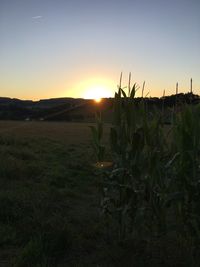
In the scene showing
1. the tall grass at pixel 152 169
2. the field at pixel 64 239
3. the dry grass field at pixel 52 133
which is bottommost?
the dry grass field at pixel 52 133

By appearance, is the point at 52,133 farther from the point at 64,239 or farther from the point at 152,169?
the point at 152,169

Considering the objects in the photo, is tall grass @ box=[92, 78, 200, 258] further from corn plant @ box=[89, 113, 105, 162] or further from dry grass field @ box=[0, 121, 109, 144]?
dry grass field @ box=[0, 121, 109, 144]

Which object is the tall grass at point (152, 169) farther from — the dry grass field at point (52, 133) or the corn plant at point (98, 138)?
the dry grass field at point (52, 133)

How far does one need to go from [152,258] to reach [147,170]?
94cm

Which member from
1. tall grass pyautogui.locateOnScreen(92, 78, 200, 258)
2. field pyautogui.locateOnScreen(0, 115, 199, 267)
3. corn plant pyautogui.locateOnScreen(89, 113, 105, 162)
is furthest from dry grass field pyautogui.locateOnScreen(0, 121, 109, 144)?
tall grass pyautogui.locateOnScreen(92, 78, 200, 258)

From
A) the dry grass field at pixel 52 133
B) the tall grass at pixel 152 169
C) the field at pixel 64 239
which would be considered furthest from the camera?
the dry grass field at pixel 52 133

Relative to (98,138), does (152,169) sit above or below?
below

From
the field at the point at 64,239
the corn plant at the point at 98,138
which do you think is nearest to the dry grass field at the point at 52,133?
the field at the point at 64,239

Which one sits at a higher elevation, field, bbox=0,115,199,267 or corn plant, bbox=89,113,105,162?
corn plant, bbox=89,113,105,162

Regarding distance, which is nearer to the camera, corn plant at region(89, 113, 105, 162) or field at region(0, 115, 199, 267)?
field at region(0, 115, 199, 267)

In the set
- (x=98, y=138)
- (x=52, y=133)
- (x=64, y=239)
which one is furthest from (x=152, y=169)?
(x=52, y=133)

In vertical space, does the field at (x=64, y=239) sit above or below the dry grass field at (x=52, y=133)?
above

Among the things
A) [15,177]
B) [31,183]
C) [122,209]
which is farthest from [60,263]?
[15,177]

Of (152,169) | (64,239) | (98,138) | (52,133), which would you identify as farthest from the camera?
(52,133)
